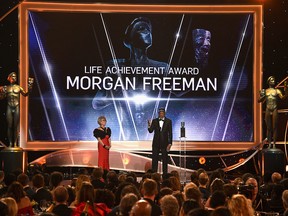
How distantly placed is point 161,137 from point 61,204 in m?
7.69

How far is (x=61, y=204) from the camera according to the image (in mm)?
6871

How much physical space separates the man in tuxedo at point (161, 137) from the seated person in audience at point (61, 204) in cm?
744

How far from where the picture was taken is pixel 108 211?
6734mm

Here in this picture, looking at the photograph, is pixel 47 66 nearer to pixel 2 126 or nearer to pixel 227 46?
pixel 2 126

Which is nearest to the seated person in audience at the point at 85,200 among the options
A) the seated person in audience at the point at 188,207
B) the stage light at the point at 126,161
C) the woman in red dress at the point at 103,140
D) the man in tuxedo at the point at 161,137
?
the seated person in audience at the point at 188,207

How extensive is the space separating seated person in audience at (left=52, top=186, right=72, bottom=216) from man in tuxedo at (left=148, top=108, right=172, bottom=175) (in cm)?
744

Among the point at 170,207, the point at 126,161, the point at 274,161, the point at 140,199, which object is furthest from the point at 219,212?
the point at 126,161

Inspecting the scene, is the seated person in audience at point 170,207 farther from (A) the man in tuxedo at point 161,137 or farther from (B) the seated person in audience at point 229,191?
(A) the man in tuxedo at point 161,137

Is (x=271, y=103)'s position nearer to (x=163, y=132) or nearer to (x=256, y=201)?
(x=163, y=132)

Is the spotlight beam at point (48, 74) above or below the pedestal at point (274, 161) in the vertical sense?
above

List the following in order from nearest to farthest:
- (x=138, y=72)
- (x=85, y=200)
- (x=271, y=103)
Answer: (x=85, y=200)
(x=271, y=103)
(x=138, y=72)

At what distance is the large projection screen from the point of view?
15688 mm

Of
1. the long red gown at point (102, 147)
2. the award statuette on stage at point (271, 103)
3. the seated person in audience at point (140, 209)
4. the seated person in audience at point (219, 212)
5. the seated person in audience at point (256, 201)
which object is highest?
the award statuette on stage at point (271, 103)

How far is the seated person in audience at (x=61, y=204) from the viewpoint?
6.79 meters
